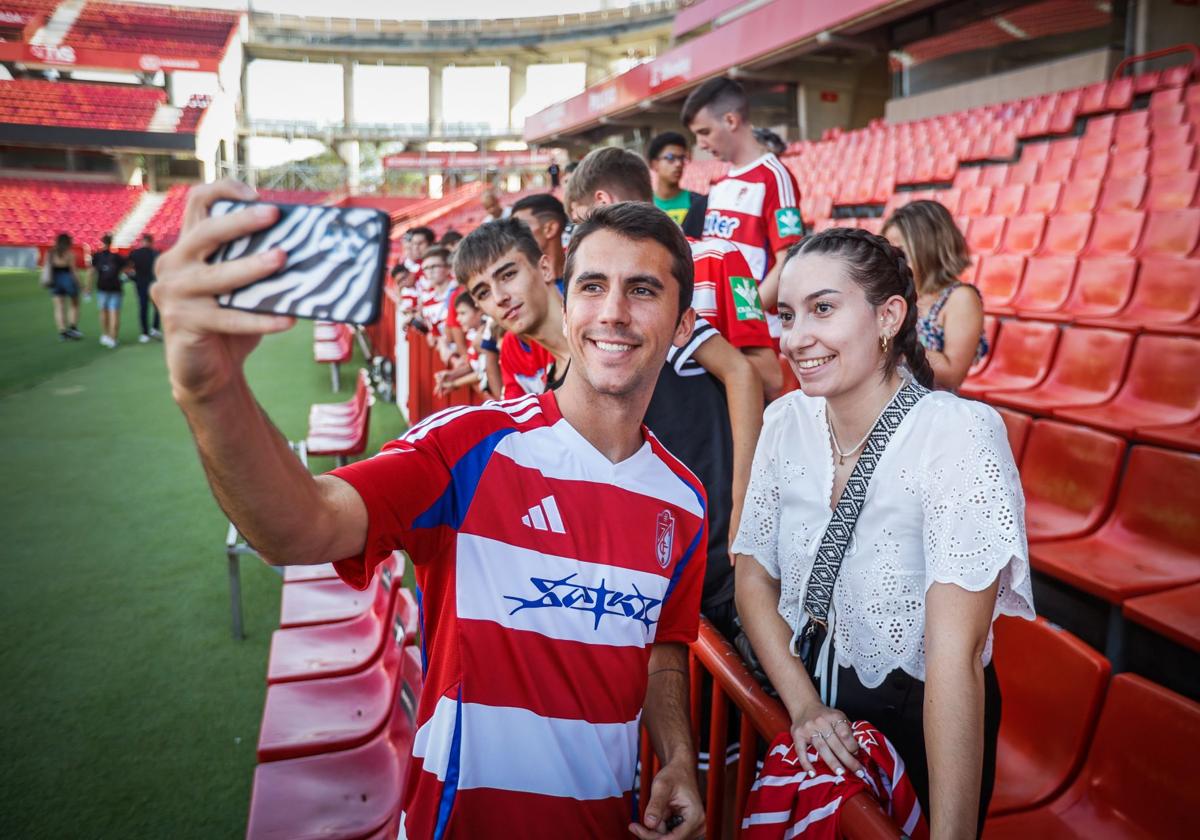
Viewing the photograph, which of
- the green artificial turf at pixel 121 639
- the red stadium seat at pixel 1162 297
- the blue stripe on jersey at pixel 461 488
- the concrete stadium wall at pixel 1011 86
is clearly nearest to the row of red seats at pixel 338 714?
the green artificial turf at pixel 121 639

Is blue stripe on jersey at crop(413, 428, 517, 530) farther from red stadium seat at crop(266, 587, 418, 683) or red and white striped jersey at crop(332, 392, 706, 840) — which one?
red stadium seat at crop(266, 587, 418, 683)

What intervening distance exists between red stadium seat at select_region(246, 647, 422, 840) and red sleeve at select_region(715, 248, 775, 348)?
133 cm

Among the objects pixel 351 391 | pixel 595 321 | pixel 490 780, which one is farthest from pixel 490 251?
pixel 351 391

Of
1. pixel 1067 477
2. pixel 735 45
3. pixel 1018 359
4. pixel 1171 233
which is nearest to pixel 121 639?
pixel 1067 477

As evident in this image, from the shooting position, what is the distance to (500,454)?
1.25m

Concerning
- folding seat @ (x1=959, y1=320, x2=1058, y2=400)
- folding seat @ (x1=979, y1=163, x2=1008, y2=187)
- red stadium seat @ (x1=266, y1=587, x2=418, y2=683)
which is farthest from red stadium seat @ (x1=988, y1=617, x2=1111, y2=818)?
folding seat @ (x1=979, y1=163, x2=1008, y2=187)

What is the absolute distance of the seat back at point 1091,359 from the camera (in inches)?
149

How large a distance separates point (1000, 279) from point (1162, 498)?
325cm

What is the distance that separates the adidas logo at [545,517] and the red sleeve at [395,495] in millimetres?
151

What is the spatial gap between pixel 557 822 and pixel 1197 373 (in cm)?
366

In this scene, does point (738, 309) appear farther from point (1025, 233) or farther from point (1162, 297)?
point (1025, 233)

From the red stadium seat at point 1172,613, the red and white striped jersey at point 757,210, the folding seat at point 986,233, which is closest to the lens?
the red stadium seat at point 1172,613

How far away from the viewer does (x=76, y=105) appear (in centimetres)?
3322

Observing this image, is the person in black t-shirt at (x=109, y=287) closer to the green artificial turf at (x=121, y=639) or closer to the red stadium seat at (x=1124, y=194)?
the green artificial turf at (x=121, y=639)
